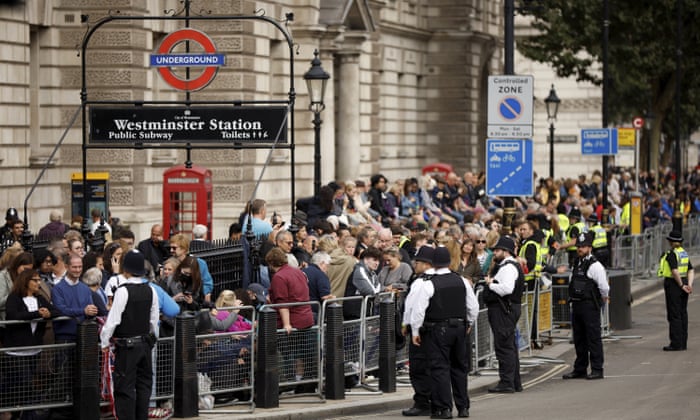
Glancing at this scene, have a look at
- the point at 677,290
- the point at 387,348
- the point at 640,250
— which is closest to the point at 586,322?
the point at 387,348

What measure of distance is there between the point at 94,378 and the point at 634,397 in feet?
20.2

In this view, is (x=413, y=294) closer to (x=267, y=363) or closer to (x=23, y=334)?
(x=267, y=363)

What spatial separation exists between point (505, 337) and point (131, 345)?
5.03 meters

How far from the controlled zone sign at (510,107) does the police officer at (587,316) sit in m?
2.09

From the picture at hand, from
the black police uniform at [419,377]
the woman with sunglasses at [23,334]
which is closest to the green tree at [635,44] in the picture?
the black police uniform at [419,377]

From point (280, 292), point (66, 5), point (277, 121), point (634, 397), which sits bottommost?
point (634, 397)

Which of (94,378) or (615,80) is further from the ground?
(615,80)

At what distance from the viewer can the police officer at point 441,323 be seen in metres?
15.0

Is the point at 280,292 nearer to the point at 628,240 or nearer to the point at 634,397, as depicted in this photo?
the point at 634,397

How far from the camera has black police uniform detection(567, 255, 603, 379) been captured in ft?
62.5

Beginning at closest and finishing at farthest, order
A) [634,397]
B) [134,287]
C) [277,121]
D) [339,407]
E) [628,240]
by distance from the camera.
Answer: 1. [134,287]
2. [339,407]
3. [634,397]
4. [277,121]
5. [628,240]

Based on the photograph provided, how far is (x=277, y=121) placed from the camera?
2106cm

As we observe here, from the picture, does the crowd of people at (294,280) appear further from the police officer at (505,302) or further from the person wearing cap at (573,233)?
the person wearing cap at (573,233)

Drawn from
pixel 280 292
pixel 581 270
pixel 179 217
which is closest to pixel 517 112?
pixel 581 270
